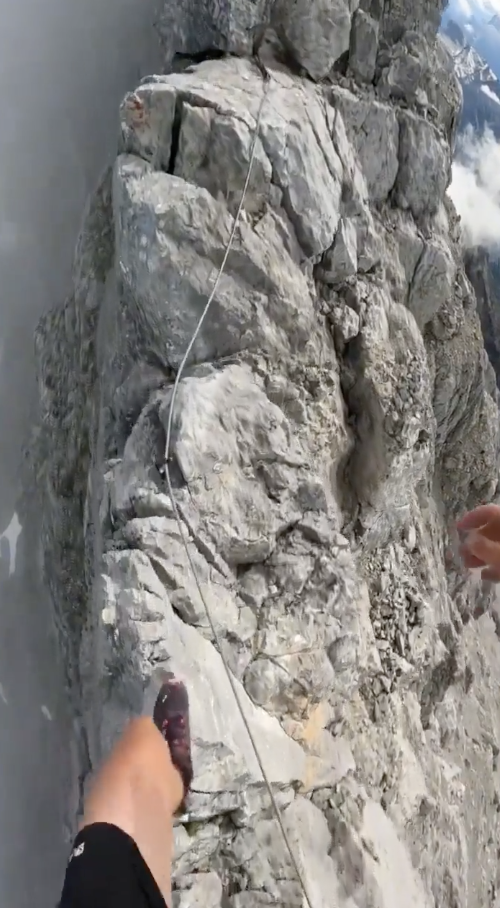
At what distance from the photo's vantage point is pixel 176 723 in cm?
154

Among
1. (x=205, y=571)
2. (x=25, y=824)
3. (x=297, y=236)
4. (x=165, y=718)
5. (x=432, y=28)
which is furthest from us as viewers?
(x=432, y=28)

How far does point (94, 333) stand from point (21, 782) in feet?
6.42

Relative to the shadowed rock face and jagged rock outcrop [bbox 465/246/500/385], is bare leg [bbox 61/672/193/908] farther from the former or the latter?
jagged rock outcrop [bbox 465/246/500/385]

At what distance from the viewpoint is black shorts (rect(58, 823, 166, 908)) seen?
1.08 m

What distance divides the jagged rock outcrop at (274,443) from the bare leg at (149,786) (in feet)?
0.19

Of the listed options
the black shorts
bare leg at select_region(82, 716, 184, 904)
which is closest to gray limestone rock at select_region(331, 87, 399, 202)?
bare leg at select_region(82, 716, 184, 904)

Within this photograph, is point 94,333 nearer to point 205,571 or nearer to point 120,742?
point 205,571

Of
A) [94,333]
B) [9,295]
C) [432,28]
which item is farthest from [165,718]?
[432,28]

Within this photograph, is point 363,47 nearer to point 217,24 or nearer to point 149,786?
point 217,24

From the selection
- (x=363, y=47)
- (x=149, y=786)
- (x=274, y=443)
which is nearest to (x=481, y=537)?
(x=274, y=443)

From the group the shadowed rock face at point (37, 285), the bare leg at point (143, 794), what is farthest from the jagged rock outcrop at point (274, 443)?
the shadowed rock face at point (37, 285)

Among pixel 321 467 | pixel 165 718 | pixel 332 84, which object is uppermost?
pixel 332 84

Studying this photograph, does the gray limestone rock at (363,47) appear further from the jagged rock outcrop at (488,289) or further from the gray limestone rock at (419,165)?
the jagged rock outcrop at (488,289)

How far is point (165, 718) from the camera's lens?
154 centimetres
